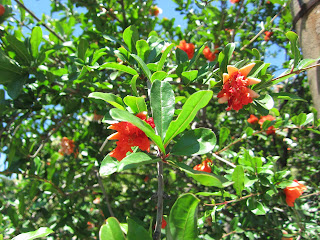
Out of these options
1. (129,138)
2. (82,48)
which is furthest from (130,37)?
(129,138)

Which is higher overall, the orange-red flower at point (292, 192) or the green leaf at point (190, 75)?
the green leaf at point (190, 75)

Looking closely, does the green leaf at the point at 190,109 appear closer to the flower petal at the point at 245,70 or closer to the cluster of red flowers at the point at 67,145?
the flower petal at the point at 245,70

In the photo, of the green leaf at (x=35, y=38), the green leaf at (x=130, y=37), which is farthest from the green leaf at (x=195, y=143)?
the green leaf at (x=35, y=38)

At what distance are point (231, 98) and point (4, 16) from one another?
4.00 ft

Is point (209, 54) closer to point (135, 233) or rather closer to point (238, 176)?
point (238, 176)

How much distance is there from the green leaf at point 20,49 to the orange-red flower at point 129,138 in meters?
0.68

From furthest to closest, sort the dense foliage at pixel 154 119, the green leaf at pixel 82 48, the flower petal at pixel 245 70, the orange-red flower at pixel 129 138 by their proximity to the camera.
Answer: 1. the green leaf at pixel 82 48
2. the flower petal at pixel 245 70
3. the orange-red flower at pixel 129 138
4. the dense foliage at pixel 154 119

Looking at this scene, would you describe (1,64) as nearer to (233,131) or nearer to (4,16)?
(4,16)

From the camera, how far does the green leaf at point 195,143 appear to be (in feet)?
1.87

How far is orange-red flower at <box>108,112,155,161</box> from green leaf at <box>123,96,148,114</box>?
0.02 metres

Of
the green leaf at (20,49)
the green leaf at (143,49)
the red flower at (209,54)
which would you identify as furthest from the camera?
the red flower at (209,54)

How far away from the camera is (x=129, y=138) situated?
26.9 inches

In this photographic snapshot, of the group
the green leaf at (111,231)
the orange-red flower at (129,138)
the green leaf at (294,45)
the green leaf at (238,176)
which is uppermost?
the green leaf at (294,45)

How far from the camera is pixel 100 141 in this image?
6.98ft
